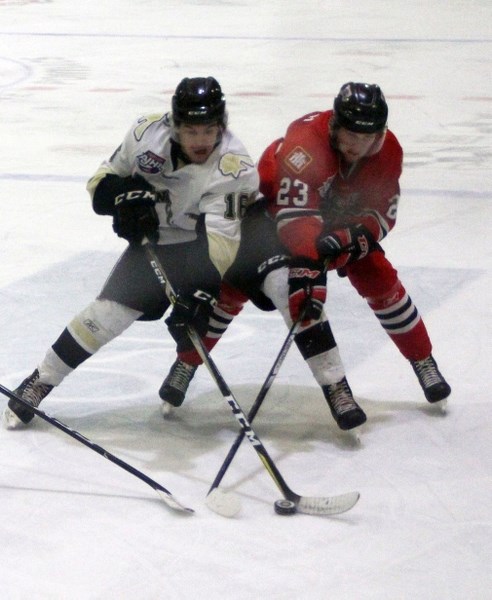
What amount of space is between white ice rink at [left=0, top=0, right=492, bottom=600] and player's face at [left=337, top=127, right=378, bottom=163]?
71cm

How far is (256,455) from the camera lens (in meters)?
2.81

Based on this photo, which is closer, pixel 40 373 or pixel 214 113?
pixel 214 113

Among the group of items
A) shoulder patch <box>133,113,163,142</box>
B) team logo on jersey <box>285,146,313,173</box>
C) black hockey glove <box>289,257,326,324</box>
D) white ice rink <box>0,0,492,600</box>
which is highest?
shoulder patch <box>133,113,163,142</box>

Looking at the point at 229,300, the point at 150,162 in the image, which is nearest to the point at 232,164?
the point at 150,162

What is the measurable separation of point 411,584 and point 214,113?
1.16 metres

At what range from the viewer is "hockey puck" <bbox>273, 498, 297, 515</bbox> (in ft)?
8.13

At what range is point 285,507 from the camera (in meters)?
2.48

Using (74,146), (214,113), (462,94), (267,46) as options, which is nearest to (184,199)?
(214,113)

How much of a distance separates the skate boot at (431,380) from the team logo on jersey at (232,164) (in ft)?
2.53

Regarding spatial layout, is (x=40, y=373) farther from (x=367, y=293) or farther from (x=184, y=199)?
(x=367, y=293)

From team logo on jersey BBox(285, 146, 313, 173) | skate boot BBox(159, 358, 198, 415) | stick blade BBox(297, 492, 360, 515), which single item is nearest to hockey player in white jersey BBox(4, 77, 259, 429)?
team logo on jersey BBox(285, 146, 313, 173)

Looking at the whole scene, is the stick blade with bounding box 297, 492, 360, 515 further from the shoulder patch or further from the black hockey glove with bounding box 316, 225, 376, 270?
the shoulder patch

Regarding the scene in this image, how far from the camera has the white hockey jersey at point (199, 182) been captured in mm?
2768

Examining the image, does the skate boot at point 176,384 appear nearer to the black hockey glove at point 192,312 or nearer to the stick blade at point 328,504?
the black hockey glove at point 192,312
